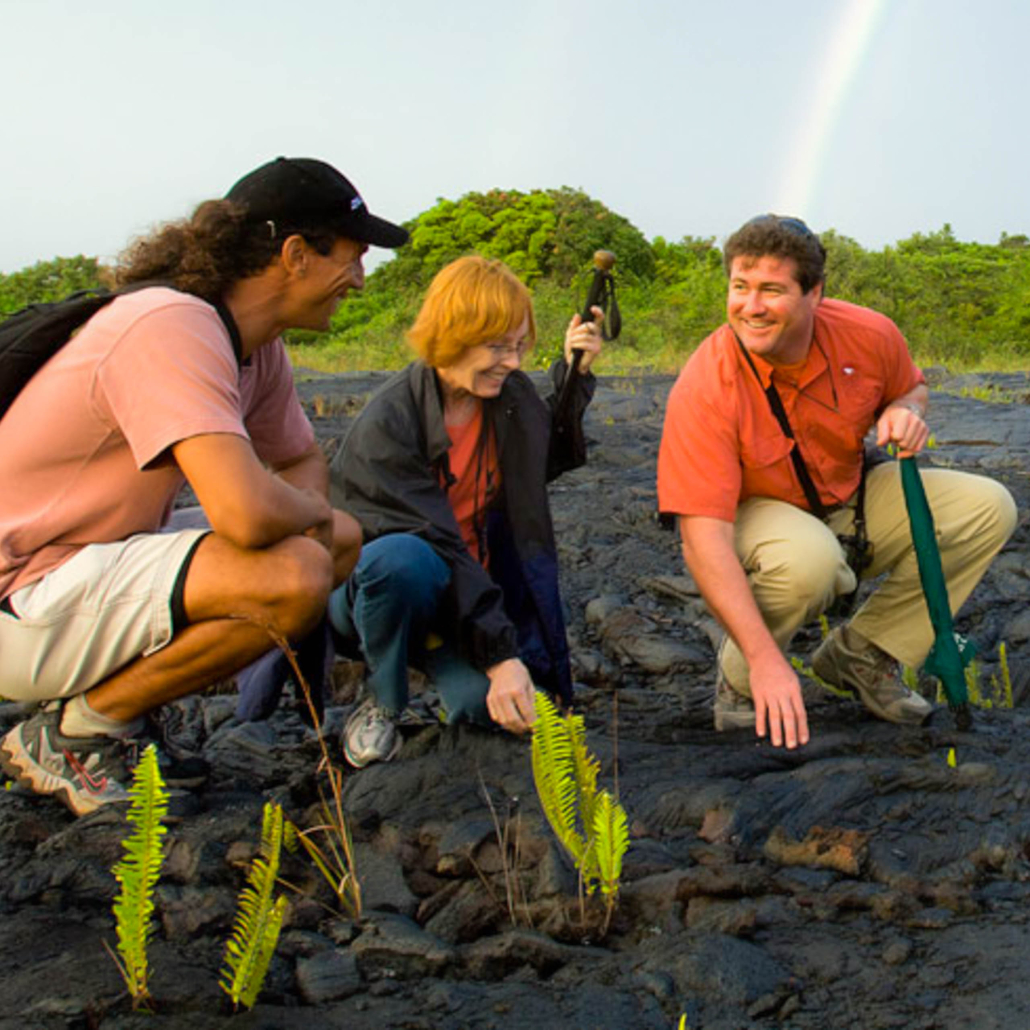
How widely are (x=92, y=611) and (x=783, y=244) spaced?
200cm

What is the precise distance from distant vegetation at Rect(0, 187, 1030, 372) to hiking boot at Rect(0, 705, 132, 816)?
12.2 meters

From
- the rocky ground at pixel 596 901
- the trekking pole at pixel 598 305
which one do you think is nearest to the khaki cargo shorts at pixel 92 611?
the rocky ground at pixel 596 901

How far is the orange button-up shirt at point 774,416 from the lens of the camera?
3.29 meters

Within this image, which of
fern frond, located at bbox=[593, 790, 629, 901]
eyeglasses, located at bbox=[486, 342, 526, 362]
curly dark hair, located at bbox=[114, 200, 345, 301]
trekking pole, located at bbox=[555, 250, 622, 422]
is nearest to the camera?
fern frond, located at bbox=[593, 790, 629, 901]

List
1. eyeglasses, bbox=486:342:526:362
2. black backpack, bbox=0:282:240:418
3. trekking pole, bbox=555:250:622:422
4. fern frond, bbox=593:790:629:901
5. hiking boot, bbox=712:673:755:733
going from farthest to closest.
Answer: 1. hiking boot, bbox=712:673:755:733
2. trekking pole, bbox=555:250:622:422
3. eyeglasses, bbox=486:342:526:362
4. black backpack, bbox=0:282:240:418
5. fern frond, bbox=593:790:629:901

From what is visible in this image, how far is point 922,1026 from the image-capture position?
1.94 m

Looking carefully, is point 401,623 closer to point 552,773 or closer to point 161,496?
point 161,496

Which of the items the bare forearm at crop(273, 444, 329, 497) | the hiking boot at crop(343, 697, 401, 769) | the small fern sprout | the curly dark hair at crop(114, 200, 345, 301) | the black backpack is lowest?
the hiking boot at crop(343, 697, 401, 769)

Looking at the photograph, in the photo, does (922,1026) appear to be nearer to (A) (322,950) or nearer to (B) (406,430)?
(A) (322,950)

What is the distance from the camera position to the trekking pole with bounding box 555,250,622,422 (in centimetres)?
333

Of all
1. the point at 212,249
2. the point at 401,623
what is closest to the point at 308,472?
the point at 401,623

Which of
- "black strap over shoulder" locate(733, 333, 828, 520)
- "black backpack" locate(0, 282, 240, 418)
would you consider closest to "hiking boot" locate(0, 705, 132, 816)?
"black backpack" locate(0, 282, 240, 418)

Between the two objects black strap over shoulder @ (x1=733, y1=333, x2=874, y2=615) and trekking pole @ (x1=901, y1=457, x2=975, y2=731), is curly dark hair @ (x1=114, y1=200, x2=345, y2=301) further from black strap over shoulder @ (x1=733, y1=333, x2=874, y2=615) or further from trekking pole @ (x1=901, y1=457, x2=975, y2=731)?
trekking pole @ (x1=901, y1=457, x2=975, y2=731)

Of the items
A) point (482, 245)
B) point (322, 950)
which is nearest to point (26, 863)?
point (322, 950)
